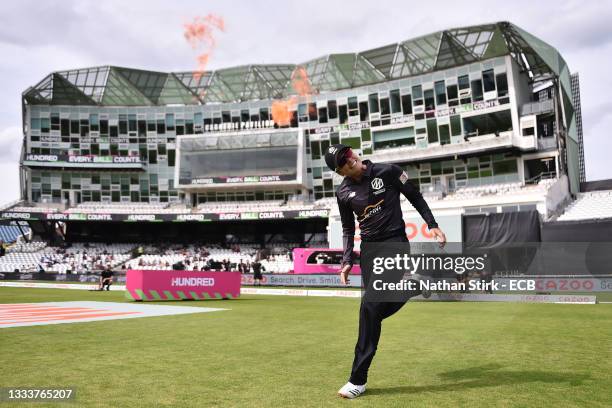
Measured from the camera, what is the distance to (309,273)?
41.9 meters

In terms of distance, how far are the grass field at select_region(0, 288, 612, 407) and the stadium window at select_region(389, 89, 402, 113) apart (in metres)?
→ 49.4

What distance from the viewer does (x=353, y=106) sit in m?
62.0

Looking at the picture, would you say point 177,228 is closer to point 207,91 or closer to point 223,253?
point 223,253

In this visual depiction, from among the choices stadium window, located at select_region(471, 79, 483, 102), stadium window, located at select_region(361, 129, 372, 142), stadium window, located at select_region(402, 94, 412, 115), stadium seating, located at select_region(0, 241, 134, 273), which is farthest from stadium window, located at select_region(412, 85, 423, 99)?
stadium seating, located at select_region(0, 241, 134, 273)

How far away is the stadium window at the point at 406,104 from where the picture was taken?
5759cm

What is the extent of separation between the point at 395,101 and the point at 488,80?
1086 centimetres

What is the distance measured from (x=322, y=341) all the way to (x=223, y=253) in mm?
50259

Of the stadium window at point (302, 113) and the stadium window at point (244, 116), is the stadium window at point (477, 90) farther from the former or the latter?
the stadium window at point (244, 116)

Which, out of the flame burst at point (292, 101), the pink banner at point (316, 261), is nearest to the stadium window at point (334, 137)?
the flame burst at point (292, 101)

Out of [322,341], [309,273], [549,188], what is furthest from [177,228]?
[322,341]

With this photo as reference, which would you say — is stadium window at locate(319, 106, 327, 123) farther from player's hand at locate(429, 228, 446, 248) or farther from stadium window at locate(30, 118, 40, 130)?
player's hand at locate(429, 228, 446, 248)

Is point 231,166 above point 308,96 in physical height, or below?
below

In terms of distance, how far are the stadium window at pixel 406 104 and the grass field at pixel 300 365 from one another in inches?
1910

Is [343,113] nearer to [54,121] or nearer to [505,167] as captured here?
[505,167]
